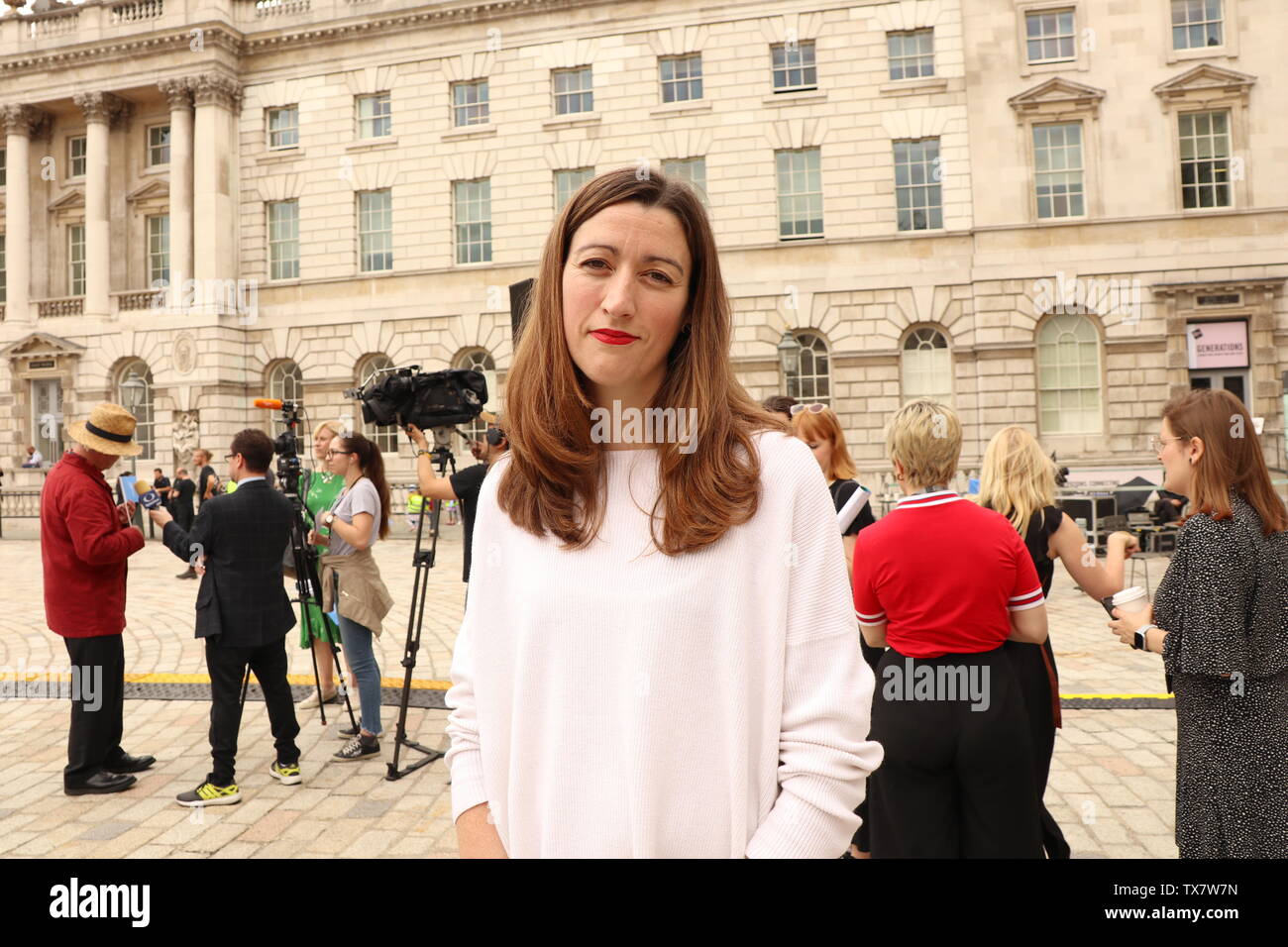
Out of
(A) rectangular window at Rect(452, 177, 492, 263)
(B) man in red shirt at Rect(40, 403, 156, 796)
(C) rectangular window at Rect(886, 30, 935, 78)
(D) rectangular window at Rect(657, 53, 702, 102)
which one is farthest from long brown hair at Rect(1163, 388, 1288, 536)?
(A) rectangular window at Rect(452, 177, 492, 263)

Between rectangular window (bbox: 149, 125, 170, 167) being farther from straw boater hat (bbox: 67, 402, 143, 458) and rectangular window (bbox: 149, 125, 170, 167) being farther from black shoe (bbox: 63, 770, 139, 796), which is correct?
black shoe (bbox: 63, 770, 139, 796)

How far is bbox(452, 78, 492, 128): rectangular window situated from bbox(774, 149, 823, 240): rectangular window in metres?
9.05

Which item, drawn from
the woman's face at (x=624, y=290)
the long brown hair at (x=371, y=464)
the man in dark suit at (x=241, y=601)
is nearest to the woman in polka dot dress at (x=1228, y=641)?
the woman's face at (x=624, y=290)

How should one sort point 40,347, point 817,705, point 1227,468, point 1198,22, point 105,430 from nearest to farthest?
point 817,705
point 1227,468
point 105,430
point 1198,22
point 40,347

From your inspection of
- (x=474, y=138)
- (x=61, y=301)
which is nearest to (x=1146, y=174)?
(x=474, y=138)

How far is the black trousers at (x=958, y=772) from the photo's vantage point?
10.0 ft

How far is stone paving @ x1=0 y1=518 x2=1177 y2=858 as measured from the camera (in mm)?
4578

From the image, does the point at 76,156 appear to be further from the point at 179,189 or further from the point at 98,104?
the point at 179,189

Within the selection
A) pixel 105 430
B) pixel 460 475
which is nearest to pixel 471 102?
pixel 105 430

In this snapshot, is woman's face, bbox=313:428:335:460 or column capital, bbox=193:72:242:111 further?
column capital, bbox=193:72:242:111

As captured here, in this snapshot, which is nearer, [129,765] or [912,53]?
[129,765]

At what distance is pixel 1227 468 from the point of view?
325 centimetres

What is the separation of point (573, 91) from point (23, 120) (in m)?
20.3

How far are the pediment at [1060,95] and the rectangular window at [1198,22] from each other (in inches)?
91.0
